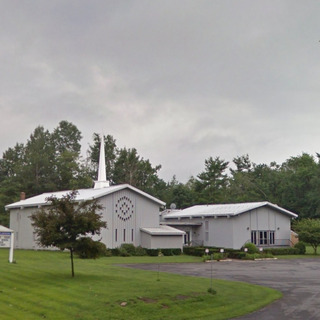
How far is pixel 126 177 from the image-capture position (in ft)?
288

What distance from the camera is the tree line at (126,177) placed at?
7625cm

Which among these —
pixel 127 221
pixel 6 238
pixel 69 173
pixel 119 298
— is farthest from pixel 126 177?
pixel 119 298

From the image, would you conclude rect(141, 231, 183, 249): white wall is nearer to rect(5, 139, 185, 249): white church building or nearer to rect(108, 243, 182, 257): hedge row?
rect(5, 139, 185, 249): white church building

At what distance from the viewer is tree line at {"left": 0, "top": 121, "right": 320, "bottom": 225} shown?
76250mm

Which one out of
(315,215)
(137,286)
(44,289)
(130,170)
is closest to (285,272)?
(137,286)

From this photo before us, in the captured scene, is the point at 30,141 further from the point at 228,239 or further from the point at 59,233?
the point at 59,233

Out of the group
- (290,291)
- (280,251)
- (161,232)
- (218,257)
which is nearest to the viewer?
(290,291)

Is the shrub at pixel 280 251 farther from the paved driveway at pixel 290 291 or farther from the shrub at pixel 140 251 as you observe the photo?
the paved driveway at pixel 290 291

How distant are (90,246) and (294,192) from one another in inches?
2704

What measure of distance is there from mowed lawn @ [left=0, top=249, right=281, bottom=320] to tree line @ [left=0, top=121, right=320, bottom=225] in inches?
2173

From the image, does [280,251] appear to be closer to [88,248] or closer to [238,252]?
[238,252]

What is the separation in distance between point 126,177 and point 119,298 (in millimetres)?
72527

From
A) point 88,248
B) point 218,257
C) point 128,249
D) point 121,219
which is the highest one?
point 121,219

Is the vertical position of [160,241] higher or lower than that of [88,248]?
higher
